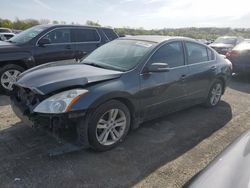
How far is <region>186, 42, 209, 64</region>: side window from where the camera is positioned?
15.3ft

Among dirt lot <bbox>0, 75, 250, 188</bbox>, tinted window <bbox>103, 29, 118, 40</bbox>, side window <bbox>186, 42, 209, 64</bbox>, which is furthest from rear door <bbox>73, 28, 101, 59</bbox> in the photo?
side window <bbox>186, 42, 209, 64</bbox>

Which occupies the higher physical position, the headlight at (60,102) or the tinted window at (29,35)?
the tinted window at (29,35)

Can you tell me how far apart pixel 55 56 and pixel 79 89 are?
3706 millimetres

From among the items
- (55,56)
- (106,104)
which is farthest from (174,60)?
(55,56)

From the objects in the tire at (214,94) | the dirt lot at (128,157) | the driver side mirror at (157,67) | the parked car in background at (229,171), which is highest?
the driver side mirror at (157,67)

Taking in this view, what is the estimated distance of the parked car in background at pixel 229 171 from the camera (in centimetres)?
151

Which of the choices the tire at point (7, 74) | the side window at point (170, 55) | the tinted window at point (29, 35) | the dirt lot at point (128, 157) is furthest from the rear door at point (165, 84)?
the tinted window at point (29, 35)

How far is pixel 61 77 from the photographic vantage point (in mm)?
3283

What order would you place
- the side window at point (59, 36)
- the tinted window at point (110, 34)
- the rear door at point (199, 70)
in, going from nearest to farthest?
the rear door at point (199, 70) < the side window at point (59, 36) < the tinted window at point (110, 34)

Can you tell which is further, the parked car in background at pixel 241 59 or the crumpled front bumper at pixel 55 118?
the parked car in background at pixel 241 59

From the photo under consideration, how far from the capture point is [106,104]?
3.21 m

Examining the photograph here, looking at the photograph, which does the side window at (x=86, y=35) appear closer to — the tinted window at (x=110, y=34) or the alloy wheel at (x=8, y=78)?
the tinted window at (x=110, y=34)

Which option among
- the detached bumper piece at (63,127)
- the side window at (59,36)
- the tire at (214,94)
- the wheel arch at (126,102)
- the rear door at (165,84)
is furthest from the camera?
the side window at (59,36)

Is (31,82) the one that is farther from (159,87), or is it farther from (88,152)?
(159,87)
